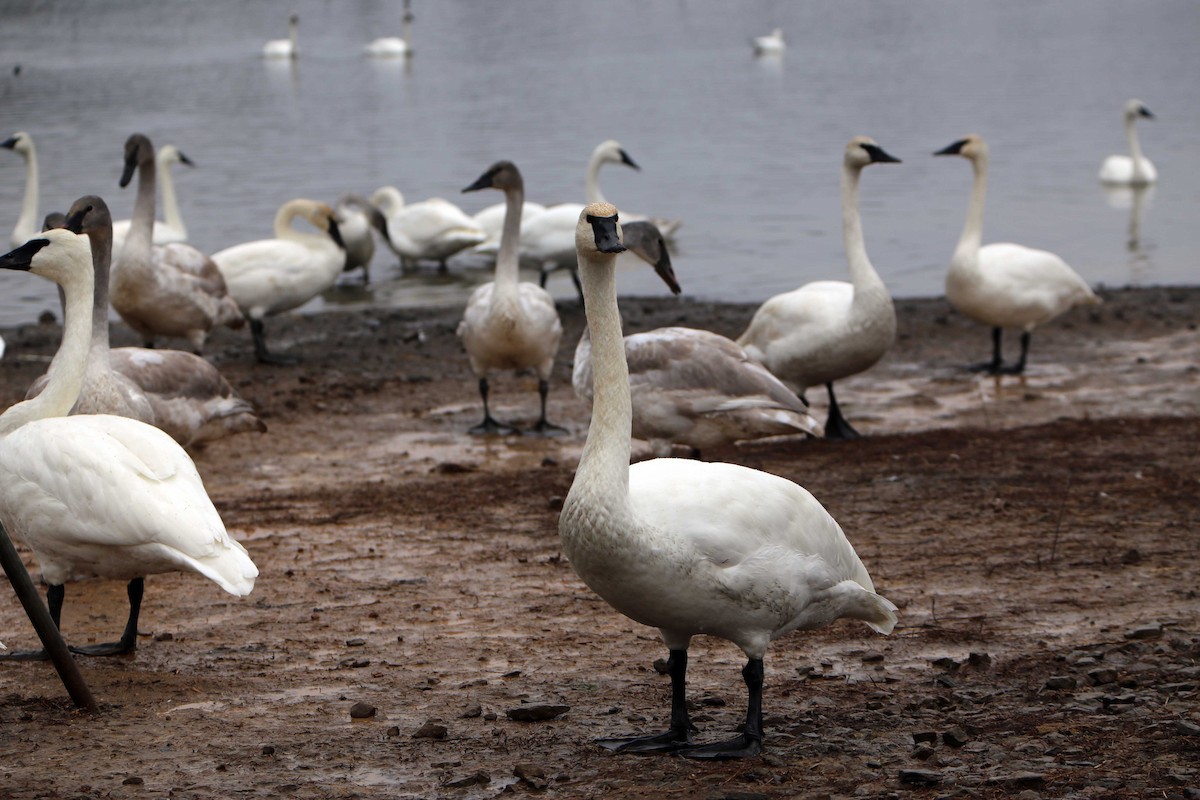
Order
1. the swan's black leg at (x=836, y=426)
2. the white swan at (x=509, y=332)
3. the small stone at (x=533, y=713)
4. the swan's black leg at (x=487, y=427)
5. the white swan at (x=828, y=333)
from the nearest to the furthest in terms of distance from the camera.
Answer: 1. the small stone at (x=533, y=713)
2. the white swan at (x=828, y=333)
3. the swan's black leg at (x=836, y=426)
4. the swan's black leg at (x=487, y=427)
5. the white swan at (x=509, y=332)

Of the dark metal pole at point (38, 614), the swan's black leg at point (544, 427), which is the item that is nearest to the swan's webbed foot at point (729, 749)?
the dark metal pole at point (38, 614)

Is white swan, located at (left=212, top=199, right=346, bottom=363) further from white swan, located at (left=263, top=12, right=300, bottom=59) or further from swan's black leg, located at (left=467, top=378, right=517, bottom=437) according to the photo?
white swan, located at (left=263, top=12, right=300, bottom=59)

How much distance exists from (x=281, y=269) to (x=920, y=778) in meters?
10.0

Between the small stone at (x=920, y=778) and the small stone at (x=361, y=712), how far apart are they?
1.68 m

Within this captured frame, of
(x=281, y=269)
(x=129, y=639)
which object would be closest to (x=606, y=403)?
(x=129, y=639)

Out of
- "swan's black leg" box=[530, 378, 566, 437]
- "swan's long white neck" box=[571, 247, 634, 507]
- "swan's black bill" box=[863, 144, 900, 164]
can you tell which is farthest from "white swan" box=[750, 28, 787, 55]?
"swan's long white neck" box=[571, 247, 634, 507]

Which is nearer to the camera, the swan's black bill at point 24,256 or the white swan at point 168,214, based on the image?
the swan's black bill at point 24,256

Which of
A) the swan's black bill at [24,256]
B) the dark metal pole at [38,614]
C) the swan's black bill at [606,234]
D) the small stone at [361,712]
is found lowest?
the small stone at [361,712]

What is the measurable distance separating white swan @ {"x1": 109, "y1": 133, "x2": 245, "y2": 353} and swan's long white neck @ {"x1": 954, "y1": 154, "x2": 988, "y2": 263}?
573cm

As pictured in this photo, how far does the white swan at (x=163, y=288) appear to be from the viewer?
37.6ft

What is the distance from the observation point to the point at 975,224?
12148 mm

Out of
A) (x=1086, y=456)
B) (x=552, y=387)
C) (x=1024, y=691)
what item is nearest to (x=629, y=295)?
(x=552, y=387)

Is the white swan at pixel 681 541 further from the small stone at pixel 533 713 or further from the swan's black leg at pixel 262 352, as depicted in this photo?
the swan's black leg at pixel 262 352

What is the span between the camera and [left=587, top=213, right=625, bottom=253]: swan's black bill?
4.35m
